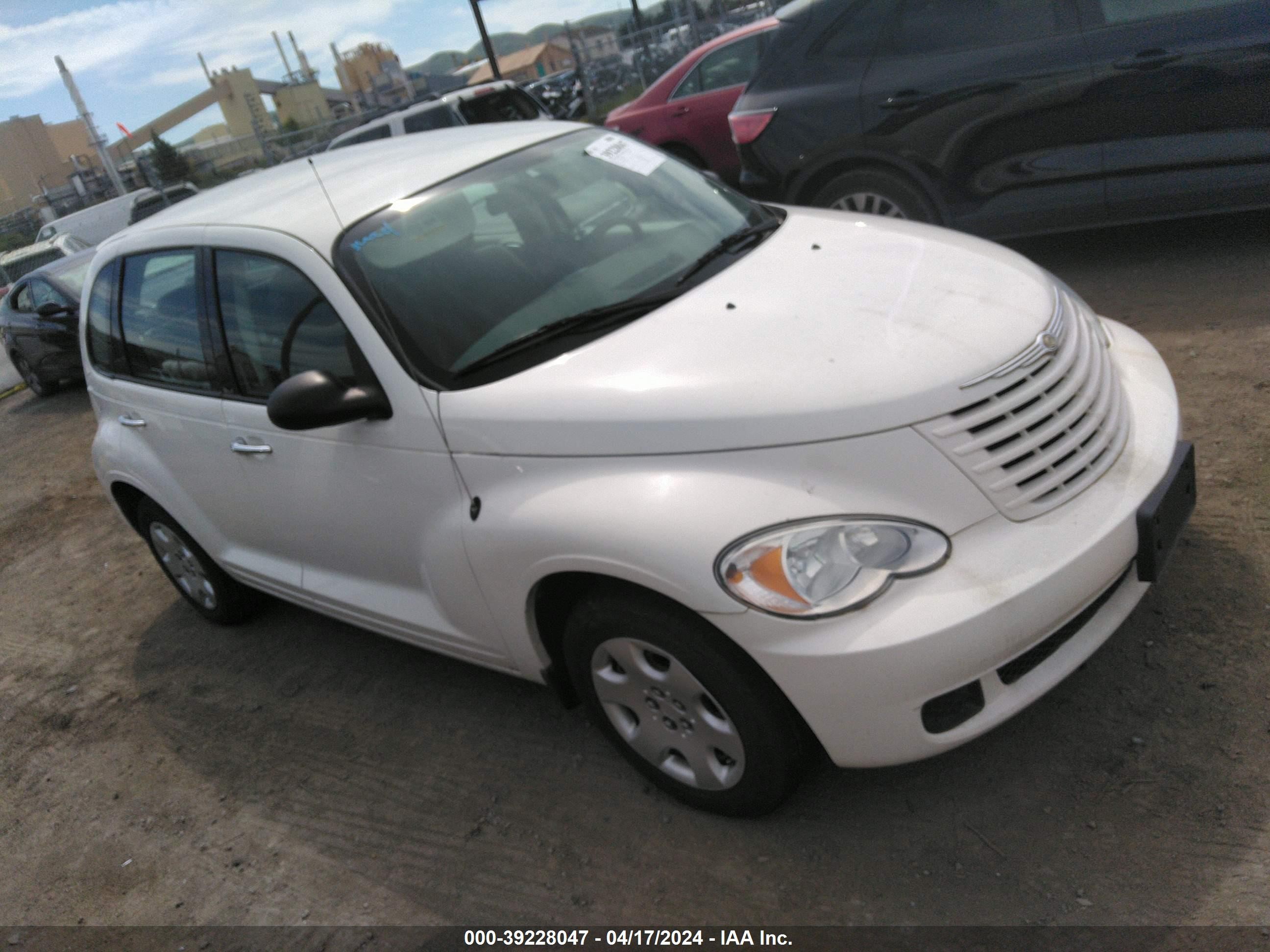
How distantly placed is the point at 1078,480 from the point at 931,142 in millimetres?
3660

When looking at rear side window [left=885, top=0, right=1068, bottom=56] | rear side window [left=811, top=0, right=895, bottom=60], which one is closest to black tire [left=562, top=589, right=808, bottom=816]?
rear side window [left=885, top=0, right=1068, bottom=56]

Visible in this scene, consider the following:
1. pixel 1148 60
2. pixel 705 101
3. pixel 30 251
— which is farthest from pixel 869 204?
pixel 30 251

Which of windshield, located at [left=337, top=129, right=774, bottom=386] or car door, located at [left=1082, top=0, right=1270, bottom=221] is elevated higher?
windshield, located at [left=337, top=129, right=774, bottom=386]

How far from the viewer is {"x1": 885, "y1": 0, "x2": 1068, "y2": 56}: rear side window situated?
523cm

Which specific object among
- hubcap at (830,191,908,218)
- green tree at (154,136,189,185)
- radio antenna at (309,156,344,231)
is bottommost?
hubcap at (830,191,908,218)

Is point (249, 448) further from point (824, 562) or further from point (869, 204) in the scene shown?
point (869, 204)

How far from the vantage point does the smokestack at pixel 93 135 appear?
32625 mm

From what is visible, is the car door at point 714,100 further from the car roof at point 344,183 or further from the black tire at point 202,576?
the black tire at point 202,576

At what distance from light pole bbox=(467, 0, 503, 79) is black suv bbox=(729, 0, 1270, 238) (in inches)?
631

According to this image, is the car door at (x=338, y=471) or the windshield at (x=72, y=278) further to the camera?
the windshield at (x=72, y=278)

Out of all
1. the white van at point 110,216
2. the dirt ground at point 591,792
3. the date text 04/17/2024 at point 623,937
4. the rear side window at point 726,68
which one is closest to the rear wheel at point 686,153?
the rear side window at point 726,68

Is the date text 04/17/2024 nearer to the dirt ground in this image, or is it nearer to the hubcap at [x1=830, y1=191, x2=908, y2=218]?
the dirt ground

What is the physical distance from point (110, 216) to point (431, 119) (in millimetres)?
8977

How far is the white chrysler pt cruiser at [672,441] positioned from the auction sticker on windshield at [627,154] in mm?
26
